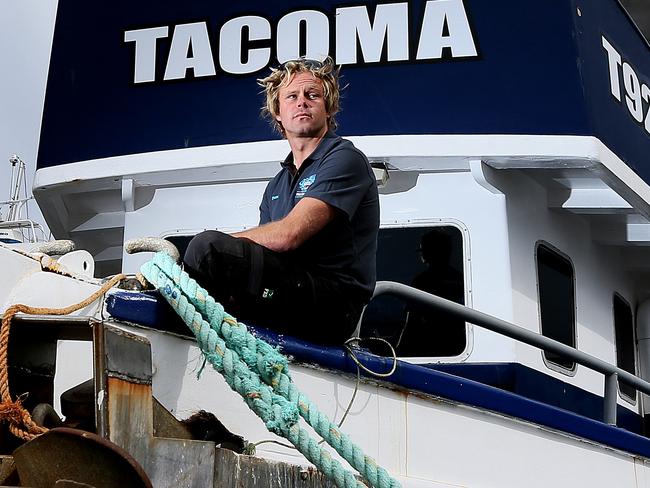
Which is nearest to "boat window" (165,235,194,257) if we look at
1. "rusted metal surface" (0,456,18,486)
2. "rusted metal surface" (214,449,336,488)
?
"rusted metal surface" (214,449,336,488)

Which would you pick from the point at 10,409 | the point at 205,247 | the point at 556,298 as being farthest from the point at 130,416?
the point at 556,298

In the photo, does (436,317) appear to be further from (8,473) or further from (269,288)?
(8,473)

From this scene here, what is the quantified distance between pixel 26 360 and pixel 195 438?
0.53 m

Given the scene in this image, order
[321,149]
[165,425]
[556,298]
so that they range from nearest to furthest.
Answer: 1. [165,425]
2. [321,149]
3. [556,298]

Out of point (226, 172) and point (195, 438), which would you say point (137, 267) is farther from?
point (195, 438)

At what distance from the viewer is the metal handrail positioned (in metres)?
4.02

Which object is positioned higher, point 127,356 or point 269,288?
point 269,288

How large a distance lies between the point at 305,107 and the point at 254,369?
47.2 inches

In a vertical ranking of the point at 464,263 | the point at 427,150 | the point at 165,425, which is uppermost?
the point at 427,150

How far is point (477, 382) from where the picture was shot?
4.14 m

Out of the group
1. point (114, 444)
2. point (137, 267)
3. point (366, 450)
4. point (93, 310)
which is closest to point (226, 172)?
point (137, 267)

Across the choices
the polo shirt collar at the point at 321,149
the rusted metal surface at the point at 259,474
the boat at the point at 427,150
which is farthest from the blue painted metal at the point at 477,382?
the polo shirt collar at the point at 321,149

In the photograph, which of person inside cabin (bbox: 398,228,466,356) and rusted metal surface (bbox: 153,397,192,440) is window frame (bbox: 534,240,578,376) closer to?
person inside cabin (bbox: 398,228,466,356)

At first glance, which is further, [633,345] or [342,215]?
[633,345]
